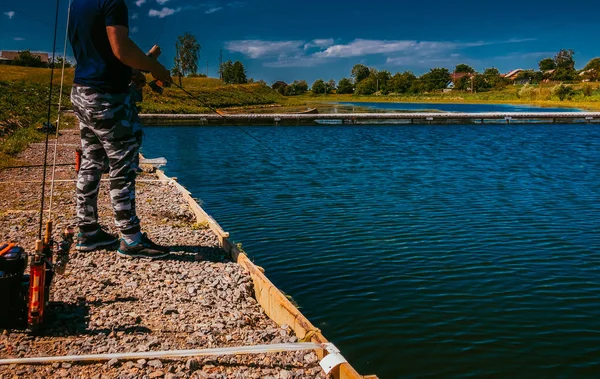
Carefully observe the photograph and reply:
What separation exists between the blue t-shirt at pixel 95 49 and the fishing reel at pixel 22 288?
188 cm

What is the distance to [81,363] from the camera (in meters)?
3.99

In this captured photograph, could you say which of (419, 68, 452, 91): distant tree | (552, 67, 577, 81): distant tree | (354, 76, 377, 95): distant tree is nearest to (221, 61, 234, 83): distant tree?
(354, 76, 377, 95): distant tree

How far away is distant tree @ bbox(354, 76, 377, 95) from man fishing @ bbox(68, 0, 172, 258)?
Result: 143254mm

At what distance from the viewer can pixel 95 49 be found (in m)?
5.40

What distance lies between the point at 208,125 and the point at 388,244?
35943 mm

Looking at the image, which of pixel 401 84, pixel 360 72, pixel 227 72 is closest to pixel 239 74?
pixel 227 72

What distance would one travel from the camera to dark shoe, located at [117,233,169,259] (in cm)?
606

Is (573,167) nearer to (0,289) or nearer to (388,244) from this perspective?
(388,244)

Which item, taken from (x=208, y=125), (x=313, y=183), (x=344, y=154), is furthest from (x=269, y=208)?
(x=208, y=125)

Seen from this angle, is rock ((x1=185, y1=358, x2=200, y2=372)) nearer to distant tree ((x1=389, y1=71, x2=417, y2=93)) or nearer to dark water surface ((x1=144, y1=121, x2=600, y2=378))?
dark water surface ((x1=144, y1=121, x2=600, y2=378))

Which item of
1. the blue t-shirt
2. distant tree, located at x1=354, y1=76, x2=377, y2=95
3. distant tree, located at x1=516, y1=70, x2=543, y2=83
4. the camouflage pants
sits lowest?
the camouflage pants

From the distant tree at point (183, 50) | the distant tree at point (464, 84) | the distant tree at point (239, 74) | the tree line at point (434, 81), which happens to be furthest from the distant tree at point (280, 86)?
the distant tree at point (183, 50)

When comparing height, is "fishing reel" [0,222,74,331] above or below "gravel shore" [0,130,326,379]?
above

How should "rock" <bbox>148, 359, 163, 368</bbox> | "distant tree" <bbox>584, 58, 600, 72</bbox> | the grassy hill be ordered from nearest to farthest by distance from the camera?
1. "rock" <bbox>148, 359, 163, 368</bbox>
2. the grassy hill
3. "distant tree" <bbox>584, 58, 600, 72</bbox>
